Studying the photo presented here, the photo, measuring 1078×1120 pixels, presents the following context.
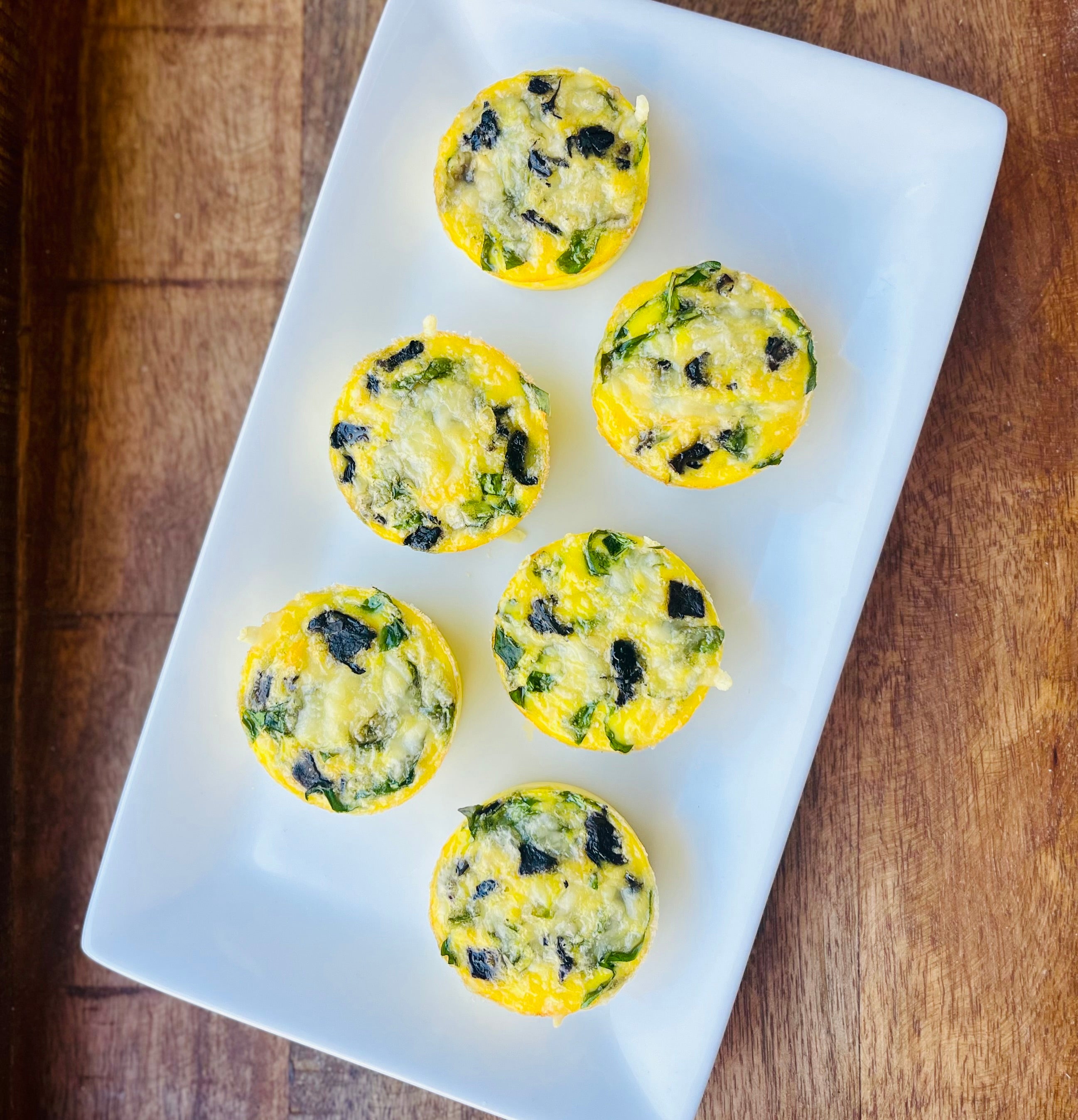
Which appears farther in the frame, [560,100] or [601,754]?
[601,754]

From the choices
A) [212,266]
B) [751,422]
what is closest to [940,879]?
[751,422]

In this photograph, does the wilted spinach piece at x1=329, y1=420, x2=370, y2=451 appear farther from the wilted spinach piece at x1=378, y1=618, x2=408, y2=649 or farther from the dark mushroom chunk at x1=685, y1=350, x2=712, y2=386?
the dark mushroom chunk at x1=685, y1=350, x2=712, y2=386

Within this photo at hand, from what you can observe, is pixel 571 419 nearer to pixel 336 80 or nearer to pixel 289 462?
pixel 289 462

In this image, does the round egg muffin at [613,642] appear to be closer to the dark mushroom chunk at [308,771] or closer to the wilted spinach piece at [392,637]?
the wilted spinach piece at [392,637]

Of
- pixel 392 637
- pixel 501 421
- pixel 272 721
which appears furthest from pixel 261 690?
pixel 501 421

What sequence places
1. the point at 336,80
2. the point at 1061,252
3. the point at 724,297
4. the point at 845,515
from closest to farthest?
the point at 724,297, the point at 845,515, the point at 1061,252, the point at 336,80

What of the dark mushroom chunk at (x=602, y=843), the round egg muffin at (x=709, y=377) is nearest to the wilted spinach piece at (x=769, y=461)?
the round egg muffin at (x=709, y=377)
